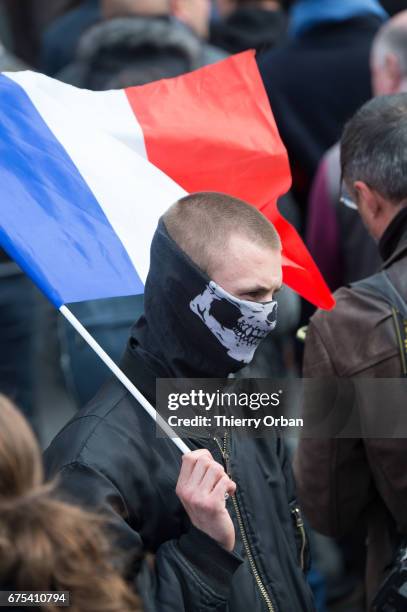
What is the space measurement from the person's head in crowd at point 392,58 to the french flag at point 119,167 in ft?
4.78

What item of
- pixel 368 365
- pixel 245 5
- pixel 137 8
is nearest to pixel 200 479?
pixel 368 365

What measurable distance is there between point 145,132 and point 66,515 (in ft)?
6.15

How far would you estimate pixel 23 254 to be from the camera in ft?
9.50

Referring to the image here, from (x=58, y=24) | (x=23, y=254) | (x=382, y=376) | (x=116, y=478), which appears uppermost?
(x=23, y=254)

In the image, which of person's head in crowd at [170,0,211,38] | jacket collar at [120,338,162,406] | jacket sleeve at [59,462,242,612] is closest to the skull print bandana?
jacket collar at [120,338,162,406]

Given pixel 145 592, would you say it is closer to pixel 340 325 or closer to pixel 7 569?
pixel 7 569

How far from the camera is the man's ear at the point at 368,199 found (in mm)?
3451

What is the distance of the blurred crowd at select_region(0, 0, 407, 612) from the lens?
15.5 ft

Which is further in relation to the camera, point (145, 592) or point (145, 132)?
point (145, 132)

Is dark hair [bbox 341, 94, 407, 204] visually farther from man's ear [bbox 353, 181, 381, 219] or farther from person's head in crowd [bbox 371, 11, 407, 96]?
person's head in crowd [bbox 371, 11, 407, 96]

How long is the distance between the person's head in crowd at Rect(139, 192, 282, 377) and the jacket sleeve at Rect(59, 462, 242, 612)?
0.42 metres

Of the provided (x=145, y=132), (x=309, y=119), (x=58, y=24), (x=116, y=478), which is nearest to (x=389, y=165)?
(x=145, y=132)

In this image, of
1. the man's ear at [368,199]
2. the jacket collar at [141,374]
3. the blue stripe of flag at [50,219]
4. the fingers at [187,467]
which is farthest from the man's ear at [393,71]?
the fingers at [187,467]

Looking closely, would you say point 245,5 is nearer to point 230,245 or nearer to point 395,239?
point 395,239
